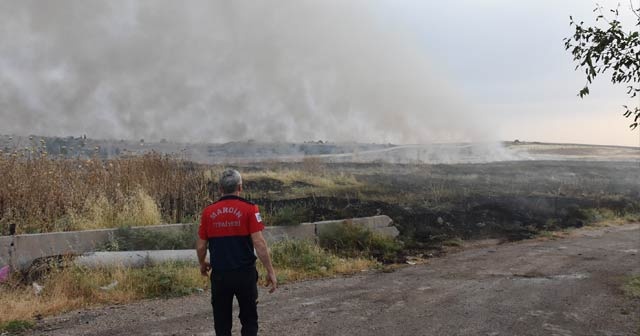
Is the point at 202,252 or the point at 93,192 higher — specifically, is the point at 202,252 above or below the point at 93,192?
below

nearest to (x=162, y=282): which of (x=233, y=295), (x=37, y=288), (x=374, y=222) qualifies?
(x=37, y=288)

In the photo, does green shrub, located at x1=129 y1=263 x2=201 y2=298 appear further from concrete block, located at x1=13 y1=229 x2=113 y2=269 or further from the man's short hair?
the man's short hair

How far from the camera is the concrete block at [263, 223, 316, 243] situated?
1011 centimetres

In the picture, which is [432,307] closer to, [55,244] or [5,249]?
[55,244]

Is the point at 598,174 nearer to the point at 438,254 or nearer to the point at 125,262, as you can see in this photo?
the point at 438,254

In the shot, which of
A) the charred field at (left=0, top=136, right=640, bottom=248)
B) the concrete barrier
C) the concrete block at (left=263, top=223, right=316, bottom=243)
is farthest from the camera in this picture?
the concrete block at (left=263, top=223, right=316, bottom=243)

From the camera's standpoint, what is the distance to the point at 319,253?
9656 millimetres

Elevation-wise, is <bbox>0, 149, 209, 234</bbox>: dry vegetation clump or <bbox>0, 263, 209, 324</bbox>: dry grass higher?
<bbox>0, 149, 209, 234</bbox>: dry vegetation clump

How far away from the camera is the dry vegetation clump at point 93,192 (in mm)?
9172

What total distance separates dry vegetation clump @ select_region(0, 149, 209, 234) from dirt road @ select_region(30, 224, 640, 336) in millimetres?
3504

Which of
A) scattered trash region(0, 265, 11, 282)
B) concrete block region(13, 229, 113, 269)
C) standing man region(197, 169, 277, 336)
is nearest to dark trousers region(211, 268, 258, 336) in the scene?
standing man region(197, 169, 277, 336)

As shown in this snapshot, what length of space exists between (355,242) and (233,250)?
684 centimetres

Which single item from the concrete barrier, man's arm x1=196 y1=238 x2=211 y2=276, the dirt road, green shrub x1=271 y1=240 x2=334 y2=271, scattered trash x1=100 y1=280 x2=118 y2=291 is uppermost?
man's arm x1=196 y1=238 x2=211 y2=276

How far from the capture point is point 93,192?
10.5 meters
